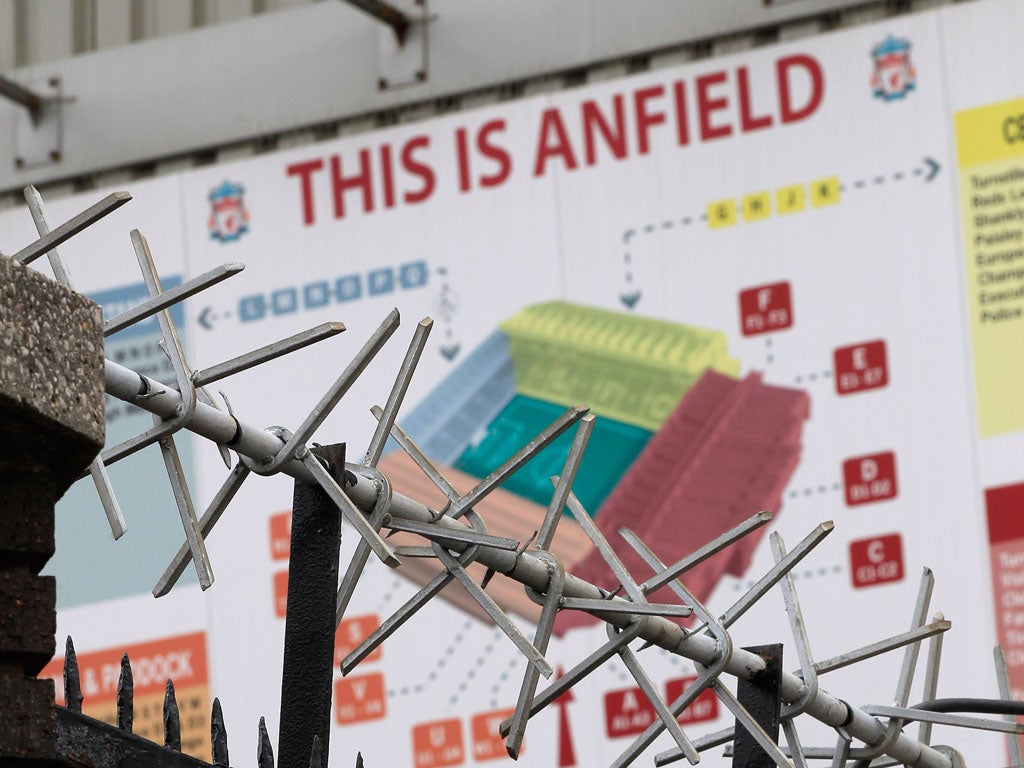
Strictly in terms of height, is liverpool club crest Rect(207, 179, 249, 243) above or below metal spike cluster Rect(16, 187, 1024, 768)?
above

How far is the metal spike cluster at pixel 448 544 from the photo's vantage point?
9.41ft

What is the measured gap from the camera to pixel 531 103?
12391 millimetres

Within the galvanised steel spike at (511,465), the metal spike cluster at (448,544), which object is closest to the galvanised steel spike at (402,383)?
the metal spike cluster at (448,544)

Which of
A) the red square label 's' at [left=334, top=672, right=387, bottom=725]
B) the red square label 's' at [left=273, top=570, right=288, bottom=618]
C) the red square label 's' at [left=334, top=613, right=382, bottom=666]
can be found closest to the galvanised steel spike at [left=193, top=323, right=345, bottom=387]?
the red square label 's' at [left=334, top=672, right=387, bottom=725]

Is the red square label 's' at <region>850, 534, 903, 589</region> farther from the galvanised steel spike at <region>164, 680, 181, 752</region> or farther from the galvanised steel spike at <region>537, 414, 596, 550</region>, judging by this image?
the galvanised steel spike at <region>164, 680, 181, 752</region>

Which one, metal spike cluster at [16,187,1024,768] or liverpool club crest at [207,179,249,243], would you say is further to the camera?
liverpool club crest at [207,179,249,243]

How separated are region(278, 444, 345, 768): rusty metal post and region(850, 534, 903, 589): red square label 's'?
26.0ft

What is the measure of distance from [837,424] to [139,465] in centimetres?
480

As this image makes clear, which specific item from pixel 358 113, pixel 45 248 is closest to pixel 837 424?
pixel 358 113

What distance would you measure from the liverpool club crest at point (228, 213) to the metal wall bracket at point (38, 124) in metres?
1.40

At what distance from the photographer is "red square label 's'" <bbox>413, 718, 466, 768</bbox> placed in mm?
11648

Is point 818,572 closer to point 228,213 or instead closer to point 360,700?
point 360,700

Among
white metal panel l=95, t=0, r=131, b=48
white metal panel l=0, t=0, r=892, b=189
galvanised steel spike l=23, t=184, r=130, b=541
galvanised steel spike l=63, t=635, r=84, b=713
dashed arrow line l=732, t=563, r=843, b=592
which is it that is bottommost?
galvanised steel spike l=63, t=635, r=84, b=713

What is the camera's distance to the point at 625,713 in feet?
37.5
